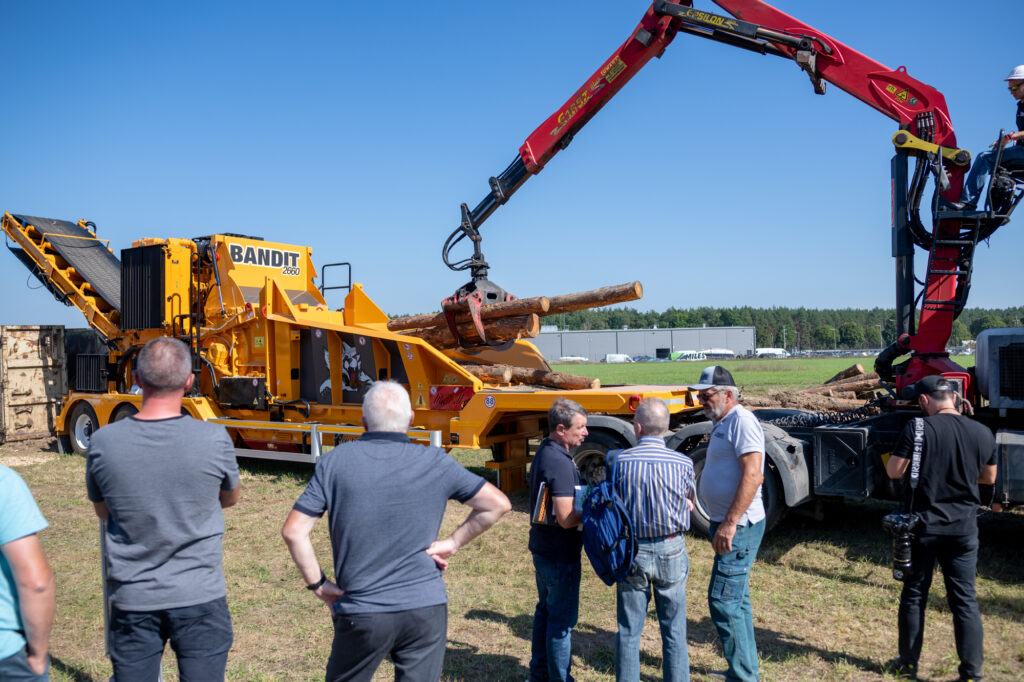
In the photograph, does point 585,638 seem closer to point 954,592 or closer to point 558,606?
point 558,606

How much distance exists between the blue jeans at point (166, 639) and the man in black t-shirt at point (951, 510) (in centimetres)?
356

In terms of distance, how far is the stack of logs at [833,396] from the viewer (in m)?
10.5

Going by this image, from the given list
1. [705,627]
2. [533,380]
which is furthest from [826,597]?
[533,380]

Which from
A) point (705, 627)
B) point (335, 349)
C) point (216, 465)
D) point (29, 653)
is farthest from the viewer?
point (335, 349)

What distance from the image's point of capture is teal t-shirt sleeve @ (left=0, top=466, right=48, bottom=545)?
2.49 meters

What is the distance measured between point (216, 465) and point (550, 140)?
24.6ft

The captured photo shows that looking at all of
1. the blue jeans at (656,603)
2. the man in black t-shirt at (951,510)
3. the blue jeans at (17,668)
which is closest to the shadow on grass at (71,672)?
the blue jeans at (17,668)

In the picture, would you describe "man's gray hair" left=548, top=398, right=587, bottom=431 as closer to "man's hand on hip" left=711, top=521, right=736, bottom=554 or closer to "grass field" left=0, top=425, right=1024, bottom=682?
"man's hand on hip" left=711, top=521, right=736, bottom=554

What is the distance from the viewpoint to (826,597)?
5.87 metres

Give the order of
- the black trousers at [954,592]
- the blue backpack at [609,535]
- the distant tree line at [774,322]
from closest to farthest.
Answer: the blue backpack at [609,535] < the black trousers at [954,592] < the distant tree line at [774,322]

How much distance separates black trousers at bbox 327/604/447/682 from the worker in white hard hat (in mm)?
Result: 6329

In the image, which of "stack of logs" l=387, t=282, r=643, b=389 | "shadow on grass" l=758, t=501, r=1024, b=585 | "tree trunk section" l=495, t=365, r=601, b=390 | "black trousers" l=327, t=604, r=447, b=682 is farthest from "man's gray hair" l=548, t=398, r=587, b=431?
"tree trunk section" l=495, t=365, r=601, b=390

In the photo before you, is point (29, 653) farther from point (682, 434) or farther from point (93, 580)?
point (682, 434)

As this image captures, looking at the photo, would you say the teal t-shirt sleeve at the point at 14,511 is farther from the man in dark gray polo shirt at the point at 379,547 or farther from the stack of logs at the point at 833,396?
the stack of logs at the point at 833,396
